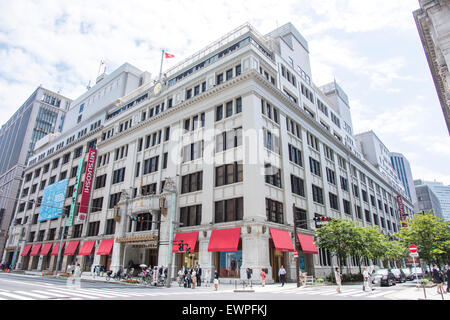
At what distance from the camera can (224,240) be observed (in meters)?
27.1

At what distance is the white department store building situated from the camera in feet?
93.4

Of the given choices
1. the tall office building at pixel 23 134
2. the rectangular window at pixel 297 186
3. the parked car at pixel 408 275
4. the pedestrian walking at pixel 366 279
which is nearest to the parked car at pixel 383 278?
the pedestrian walking at pixel 366 279

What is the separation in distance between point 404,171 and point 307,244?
171 m

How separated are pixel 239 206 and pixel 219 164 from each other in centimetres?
532

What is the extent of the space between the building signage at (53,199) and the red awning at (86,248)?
41.5 ft

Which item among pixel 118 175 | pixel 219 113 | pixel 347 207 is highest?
pixel 219 113

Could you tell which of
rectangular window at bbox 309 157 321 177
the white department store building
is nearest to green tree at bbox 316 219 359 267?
the white department store building

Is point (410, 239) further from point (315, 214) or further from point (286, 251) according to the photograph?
point (286, 251)

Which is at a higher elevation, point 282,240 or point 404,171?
point 404,171

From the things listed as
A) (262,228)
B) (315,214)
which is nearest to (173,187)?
(262,228)

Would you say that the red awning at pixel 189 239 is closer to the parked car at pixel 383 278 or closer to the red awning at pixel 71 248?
the parked car at pixel 383 278

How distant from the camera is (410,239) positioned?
29.8 metres

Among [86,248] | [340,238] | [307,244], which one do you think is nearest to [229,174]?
[307,244]

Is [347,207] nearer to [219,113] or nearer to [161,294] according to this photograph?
[219,113]
